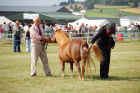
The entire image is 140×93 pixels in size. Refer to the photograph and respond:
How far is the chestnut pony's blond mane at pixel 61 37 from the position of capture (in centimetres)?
1224

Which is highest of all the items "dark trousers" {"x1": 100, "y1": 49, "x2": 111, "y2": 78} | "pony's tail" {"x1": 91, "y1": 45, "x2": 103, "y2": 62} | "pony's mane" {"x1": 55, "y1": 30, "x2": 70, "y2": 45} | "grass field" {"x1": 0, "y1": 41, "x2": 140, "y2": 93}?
"pony's mane" {"x1": 55, "y1": 30, "x2": 70, "y2": 45}

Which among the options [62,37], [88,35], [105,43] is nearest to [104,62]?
[105,43]

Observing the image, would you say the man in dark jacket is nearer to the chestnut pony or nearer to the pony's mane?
the chestnut pony

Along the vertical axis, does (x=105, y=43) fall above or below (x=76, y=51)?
above

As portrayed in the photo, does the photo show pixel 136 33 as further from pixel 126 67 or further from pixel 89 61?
pixel 89 61

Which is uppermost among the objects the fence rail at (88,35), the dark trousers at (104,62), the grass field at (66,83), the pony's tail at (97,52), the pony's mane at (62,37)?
the pony's mane at (62,37)

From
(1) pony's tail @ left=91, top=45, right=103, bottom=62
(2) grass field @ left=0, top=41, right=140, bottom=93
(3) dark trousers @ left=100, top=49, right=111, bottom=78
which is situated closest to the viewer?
(2) grass field @ left=0, top=41, right=140, bottom=93

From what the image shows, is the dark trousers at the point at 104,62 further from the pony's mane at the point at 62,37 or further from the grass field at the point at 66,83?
the pony's mane at the point at 62,37

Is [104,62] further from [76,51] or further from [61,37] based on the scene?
[61,37]

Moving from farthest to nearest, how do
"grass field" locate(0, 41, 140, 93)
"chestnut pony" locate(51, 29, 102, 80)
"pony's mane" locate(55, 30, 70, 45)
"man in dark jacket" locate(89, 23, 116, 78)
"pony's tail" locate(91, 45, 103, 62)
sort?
"pony's mane" locate(55, 30, 70, 45) < "man in dark jacket" locate(89, 23, 116, 78) < "pony's tail" locate(91, 45, 103, 62) < "chestnut pony" locate(51, 29, 102, 80) < "grass field" locate(0, 41, 140, 93)

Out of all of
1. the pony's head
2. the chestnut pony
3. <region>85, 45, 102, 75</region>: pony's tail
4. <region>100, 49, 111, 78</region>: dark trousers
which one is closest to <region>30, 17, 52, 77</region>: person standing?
the pony's head

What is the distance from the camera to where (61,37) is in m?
12.4

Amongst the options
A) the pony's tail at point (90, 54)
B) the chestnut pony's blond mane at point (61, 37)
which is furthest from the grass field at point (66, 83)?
the chestnut pony's blond mane at point (61, 37)

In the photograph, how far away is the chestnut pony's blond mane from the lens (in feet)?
40.2
